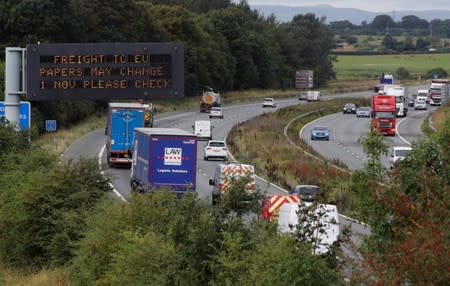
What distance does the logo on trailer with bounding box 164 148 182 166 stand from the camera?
144 ft

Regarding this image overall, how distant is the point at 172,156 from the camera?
44125 mm

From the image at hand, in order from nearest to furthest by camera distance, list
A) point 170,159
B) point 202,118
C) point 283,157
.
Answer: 1. point 170,159
2. point 283,157
3. point 202,118

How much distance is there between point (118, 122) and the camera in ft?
193

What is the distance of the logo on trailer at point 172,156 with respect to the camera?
44031 mm

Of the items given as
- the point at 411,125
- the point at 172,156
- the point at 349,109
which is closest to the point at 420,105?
the point at 349,109

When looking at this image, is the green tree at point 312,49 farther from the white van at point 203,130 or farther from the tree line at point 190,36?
the white van at point 203,130

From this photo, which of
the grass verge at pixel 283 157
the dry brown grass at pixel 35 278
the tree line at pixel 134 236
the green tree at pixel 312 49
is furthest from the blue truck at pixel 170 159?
the green tree at pixel 312 49

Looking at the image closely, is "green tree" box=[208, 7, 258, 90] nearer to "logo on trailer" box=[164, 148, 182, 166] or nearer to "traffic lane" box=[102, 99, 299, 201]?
"traffic lane" box=[102, 99, 299, 201]

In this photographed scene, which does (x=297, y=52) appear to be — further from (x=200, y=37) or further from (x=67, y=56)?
(x=67, y=56)

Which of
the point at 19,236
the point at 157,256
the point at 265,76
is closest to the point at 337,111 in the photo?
the point at 265,76

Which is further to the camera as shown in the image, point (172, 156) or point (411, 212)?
point (172, 156)

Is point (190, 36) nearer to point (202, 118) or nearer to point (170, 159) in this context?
point (202, 118)

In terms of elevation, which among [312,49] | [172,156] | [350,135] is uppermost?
[312,49]

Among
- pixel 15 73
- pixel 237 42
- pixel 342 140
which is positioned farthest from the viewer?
pixel 237 42
